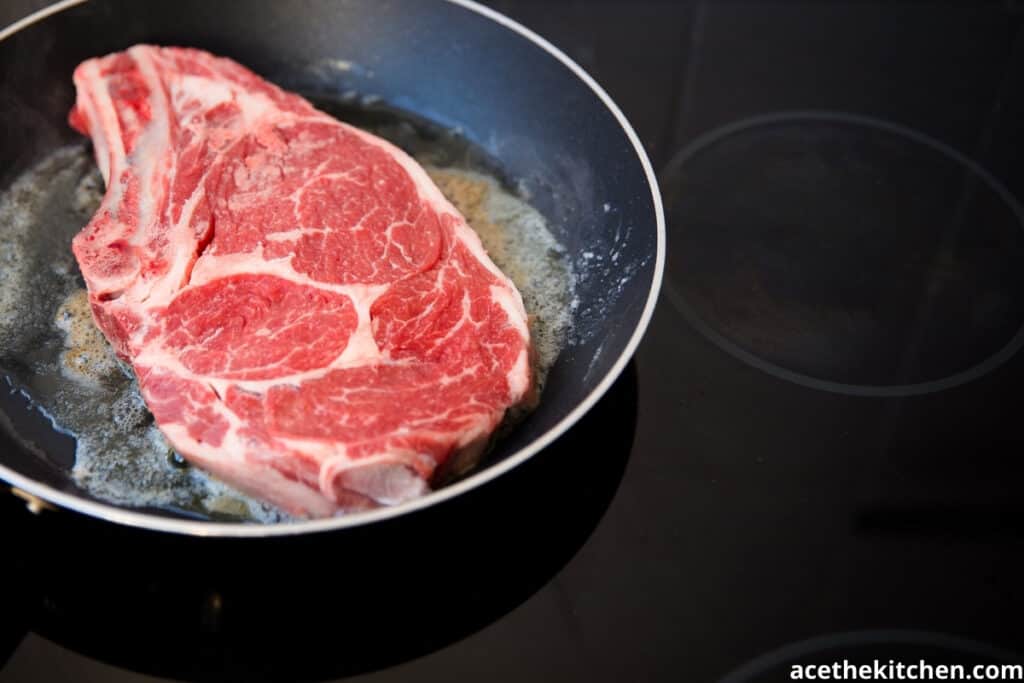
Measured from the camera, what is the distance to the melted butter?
158cm

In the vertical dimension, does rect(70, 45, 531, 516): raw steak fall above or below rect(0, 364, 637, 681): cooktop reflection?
above

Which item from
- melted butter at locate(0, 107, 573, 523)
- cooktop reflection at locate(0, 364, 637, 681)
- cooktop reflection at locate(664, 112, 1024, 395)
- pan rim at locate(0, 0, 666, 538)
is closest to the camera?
pan rim at locate(0, 0, 666, 538)

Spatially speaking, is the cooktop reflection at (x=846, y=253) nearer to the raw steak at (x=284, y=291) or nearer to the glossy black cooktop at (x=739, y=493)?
the glossy black cooktop at (x=739, y=493)

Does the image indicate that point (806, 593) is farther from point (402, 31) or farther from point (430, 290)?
point (402, 31)

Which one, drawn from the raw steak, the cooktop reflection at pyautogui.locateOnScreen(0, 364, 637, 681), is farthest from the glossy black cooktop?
the raw steak

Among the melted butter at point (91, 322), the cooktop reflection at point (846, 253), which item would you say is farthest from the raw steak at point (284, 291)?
the cooktop reflection at point (846, 253)

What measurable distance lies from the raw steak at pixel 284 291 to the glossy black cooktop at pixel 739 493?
0.56 ft

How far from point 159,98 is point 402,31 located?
0.59 metres

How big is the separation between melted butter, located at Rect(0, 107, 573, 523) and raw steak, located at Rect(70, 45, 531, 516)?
8cm

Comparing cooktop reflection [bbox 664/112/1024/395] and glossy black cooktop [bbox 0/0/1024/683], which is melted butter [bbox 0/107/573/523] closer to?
glossy black cooktop [bbox 0/0/1024/683]

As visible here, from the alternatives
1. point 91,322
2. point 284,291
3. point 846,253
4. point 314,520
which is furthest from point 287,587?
point 846,253

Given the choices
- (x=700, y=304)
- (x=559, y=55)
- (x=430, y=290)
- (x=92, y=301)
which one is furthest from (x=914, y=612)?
(x=92, y=301)

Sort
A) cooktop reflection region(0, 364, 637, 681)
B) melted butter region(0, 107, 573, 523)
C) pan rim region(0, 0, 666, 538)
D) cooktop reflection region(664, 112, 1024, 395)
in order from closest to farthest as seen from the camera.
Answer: pan rim region(0, 0, 666, 538)
cooktop reflection region(0, 364, 637, 681)
melted butter region(0, 107, 573, 523)
cooktop reflection region(664, 112, 1024, 395)

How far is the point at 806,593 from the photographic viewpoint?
5.17 ft
